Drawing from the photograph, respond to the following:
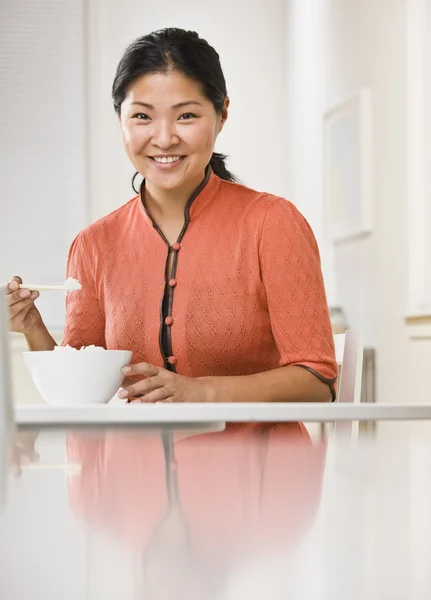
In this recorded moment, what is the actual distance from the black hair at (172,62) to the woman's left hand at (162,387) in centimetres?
64

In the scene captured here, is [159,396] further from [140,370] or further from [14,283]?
[14,283]

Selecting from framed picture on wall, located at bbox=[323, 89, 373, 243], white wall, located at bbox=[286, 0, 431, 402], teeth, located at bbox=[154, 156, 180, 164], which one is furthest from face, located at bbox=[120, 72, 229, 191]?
framed picture on wall, located at bbox=[323, 89, 373, 243]

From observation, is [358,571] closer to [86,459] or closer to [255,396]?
[86,459]

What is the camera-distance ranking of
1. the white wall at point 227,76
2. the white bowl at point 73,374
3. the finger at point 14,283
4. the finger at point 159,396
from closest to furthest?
the white bowl at point 73,374 < the finger at point 159,396 < the finger at point 14,283 < the white wall at point 227,76

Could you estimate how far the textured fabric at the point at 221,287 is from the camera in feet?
5.06

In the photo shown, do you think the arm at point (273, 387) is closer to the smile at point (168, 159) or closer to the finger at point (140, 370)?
the finger at point (140, 370)

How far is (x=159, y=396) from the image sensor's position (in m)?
1.11

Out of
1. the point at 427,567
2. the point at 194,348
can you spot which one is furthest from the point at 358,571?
the point at 194,348

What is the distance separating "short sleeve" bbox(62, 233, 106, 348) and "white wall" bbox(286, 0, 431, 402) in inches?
76.5

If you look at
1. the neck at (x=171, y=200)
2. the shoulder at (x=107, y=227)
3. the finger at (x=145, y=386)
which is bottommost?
the finger at (x=145, y=386)

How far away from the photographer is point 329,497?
0.56 m

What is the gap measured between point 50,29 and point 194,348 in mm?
3657

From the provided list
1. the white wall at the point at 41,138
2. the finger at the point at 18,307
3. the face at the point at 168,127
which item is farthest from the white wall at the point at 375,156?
the finger at the point at 18,307

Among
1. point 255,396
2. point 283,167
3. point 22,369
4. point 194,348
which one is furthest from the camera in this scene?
point 283,167
